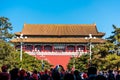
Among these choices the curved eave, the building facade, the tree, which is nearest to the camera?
the tree

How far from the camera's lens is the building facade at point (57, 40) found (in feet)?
243

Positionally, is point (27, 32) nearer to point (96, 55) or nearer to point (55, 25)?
point (55, 25)

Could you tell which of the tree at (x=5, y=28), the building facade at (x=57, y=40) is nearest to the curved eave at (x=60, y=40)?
the building facade at (x=57, y=40)

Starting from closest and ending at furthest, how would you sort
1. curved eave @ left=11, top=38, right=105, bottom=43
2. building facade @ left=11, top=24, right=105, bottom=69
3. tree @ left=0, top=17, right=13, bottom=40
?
tree @ left=0, top=17, right=13, bottom=40 < building facade @ left=11, top=24, right=105, bottom=69 < curved eave @ left=11, top=38, right=105, bottom=43

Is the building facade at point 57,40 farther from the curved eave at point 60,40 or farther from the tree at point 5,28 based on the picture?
the tree at point 5,28

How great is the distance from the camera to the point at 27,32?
7806 centimetres

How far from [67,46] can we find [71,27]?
23.5 ft

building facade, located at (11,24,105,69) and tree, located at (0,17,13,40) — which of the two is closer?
tree, located at (0,17,13,40)

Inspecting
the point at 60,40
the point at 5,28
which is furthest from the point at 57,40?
the point at 5,28

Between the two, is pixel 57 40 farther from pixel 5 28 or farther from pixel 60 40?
pixel 5 28

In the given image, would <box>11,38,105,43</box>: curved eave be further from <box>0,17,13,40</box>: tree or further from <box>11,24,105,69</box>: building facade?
<box>0,17,13,40</box>: tree

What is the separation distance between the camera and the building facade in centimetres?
7419

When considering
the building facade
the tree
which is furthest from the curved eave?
the tree

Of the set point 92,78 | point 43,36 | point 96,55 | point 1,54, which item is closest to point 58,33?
point 43,36
